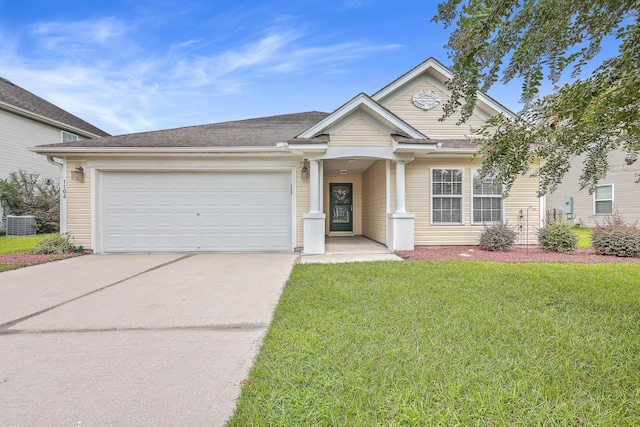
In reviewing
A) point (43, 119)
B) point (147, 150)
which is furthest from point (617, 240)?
point (43, 119)

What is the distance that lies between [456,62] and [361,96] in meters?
5.27

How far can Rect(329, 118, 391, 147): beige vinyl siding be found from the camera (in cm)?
759

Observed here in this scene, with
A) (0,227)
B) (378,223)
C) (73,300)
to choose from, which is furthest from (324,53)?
(0,227)

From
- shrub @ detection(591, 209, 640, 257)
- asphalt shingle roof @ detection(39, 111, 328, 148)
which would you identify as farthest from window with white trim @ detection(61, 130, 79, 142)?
shrub @ detection(591, 209, 640, 257)

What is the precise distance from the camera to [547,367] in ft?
7.22

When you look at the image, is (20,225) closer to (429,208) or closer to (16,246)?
(16,246)

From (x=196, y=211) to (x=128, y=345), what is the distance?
593cm

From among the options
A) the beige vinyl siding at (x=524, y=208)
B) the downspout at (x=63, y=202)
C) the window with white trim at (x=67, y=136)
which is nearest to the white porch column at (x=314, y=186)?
the beige vinyl siding at (x=524, y=208)

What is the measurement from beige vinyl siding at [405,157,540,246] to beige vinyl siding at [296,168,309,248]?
311cm

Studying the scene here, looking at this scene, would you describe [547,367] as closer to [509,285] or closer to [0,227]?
[509,285]

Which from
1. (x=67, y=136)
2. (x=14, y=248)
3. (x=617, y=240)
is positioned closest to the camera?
(x=617, y=240)

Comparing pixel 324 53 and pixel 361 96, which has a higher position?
pixel 324 53

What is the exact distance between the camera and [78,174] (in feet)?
26.2

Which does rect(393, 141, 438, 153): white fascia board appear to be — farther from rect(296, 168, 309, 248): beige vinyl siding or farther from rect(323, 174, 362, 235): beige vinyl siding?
rect(323, 174, 362, 235): beige vinyl siding
